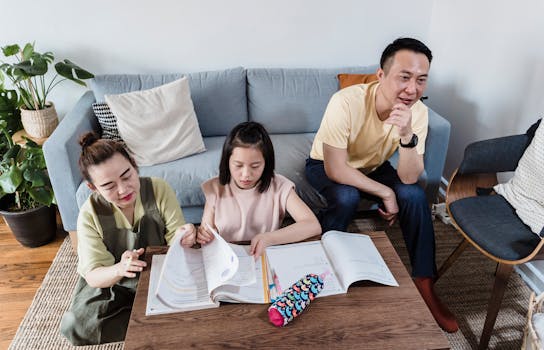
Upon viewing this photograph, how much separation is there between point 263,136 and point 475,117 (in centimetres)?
150

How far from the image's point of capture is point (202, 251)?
1.22 meters

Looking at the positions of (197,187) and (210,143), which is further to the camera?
(210,143)

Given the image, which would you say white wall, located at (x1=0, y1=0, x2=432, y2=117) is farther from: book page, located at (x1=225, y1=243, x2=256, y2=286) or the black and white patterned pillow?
book page, located at (x1=225, y1=243, x2=256, y2=286)

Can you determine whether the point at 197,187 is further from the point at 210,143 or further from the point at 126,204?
the point at 126,204

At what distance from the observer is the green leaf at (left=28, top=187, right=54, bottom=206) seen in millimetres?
1906

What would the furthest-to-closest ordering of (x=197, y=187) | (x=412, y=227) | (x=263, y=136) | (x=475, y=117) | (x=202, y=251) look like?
(x=475, y=117), (x=197, y=187), (x=412, y=227), (x=263, y=136), (x=202, y=251)

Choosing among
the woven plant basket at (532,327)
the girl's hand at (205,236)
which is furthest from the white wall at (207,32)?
the woven plant basket at (532,327)

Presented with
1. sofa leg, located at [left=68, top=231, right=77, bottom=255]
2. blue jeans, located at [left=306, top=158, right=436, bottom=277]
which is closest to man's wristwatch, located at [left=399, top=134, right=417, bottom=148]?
blue jeans, located at [left=306, top=158, right=436, bottom=277]

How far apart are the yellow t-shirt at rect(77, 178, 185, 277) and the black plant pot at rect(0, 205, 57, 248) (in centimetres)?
88

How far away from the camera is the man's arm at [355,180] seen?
168 centimetres

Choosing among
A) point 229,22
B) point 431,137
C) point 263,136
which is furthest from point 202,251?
point 229,22

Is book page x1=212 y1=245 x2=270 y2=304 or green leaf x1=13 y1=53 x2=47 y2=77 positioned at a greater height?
green leaf x1=13 y1=53 x2=47 y2=77

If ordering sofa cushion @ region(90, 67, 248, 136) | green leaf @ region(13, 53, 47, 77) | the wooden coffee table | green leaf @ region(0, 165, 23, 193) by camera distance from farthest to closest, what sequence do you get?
sofa cushion @ region(90, 67, 248, 136) → green leaf @ region(13, 53, 47, 77) → green leaf @ region(0, 165, 23, 193) → the wooden coffee table

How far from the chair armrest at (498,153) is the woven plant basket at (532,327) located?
1.85 ft
